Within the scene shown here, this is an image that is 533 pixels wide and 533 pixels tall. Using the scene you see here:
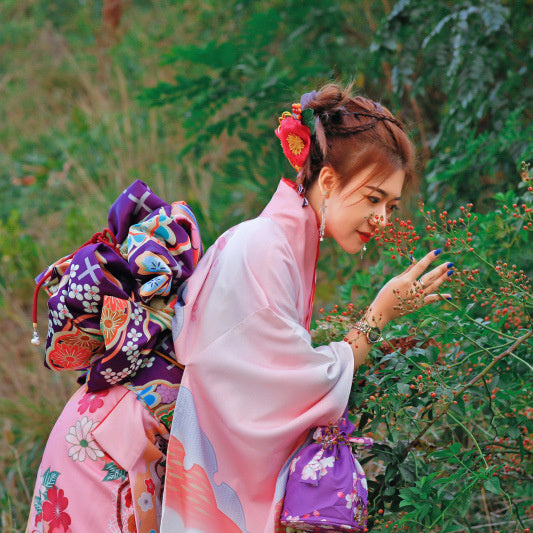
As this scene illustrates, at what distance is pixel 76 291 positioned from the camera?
5.47 ft

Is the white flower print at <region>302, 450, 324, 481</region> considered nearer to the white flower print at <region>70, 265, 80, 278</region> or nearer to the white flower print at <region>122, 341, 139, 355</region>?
the white flower print at <region>122, 341, 139, 355</region>

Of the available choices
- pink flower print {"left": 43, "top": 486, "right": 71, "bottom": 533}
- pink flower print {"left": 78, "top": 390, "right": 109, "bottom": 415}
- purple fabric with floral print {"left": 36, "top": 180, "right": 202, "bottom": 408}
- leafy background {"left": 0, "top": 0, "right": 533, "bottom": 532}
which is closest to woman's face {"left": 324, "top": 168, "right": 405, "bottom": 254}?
leafy background {"left": 0, "top": 0, "right": 533, "bottom": 532}

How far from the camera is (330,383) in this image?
165cm

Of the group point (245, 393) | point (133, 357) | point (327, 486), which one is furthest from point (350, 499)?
point (133, 357)

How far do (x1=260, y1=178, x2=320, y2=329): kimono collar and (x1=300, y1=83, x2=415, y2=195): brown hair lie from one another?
6cm

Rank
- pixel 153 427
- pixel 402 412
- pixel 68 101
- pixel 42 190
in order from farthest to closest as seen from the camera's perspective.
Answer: pixel 68 101
pixel 42 190
pixel 153 427
pixel 402 412

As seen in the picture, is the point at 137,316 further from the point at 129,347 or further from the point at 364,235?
the point at 364,235

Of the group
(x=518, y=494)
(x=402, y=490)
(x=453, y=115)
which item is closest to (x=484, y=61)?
(x=453, y=115)

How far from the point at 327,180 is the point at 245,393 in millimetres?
581

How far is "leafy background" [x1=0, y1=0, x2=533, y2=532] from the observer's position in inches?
67.3

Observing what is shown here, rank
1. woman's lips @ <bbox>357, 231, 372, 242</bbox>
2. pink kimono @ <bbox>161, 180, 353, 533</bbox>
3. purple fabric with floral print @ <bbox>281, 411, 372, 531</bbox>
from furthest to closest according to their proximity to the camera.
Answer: woman's lips @ <bbox>357, 231, 372, 242</bbox>
pink kimono @ <bbox>161, 180, 353, 533</bbox>
purple fabric with floral print @ <bbox>281, 411, 372, 531</bbox>

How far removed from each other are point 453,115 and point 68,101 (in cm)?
492

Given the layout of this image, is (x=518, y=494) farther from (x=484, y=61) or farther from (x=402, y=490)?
(x=484, y=61)

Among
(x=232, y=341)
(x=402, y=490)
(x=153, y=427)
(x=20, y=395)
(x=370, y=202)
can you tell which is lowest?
(x=20, y=395)
